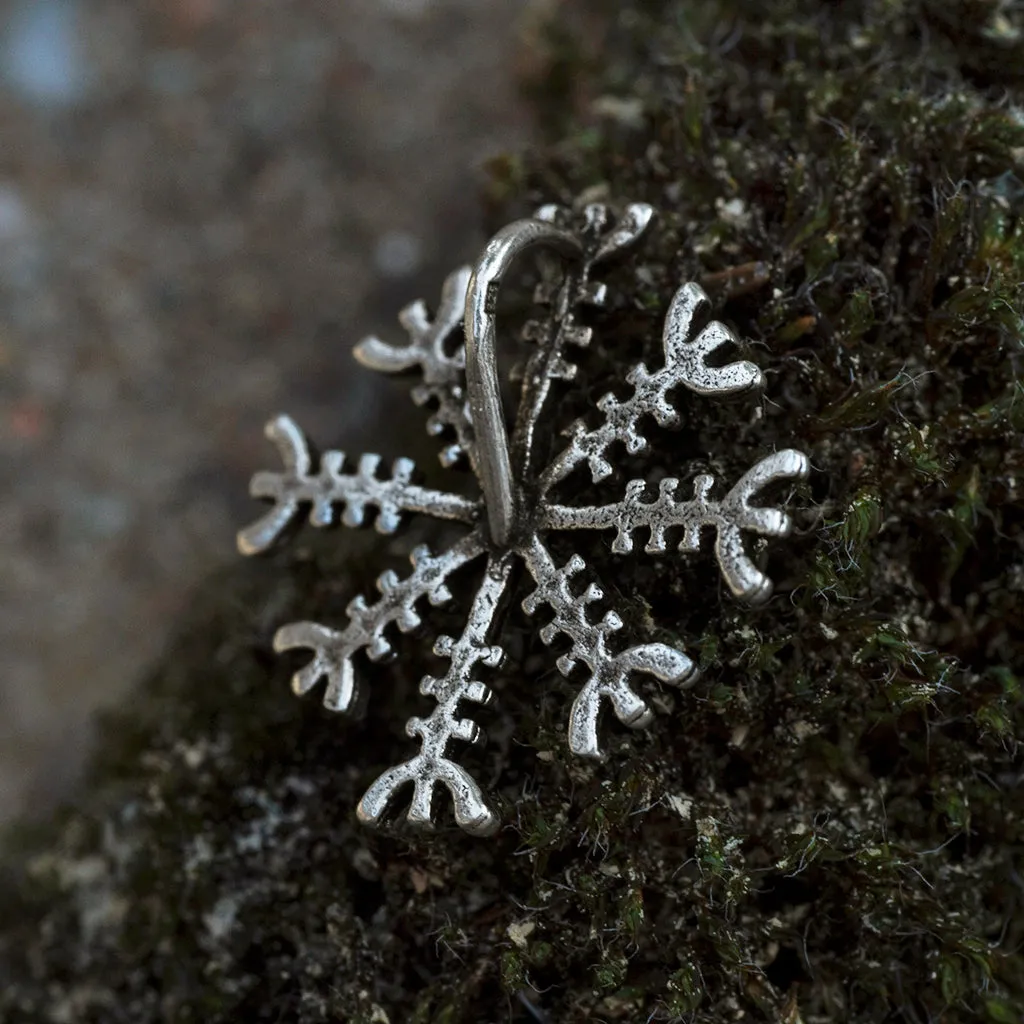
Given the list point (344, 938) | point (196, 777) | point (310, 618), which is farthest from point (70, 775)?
point (344, 938)

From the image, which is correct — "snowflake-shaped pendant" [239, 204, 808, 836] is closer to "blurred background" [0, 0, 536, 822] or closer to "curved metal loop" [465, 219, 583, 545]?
"curved metal loop" [465, 219, 583, 545]

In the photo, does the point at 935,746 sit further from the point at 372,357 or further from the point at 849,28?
the point at 849,28

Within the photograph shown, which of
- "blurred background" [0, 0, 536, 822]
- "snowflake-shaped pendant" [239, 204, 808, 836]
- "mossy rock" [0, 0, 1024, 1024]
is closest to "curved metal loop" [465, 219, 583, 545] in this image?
"snowflake-shaped pendant" [239, 204, 808, 836]

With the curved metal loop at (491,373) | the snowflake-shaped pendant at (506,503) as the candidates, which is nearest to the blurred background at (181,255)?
the snowflake-shaped pendant at (506,503)

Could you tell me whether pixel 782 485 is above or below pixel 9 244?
below

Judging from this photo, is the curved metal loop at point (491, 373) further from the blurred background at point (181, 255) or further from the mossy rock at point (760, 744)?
the blurred background at point (181, 255)
